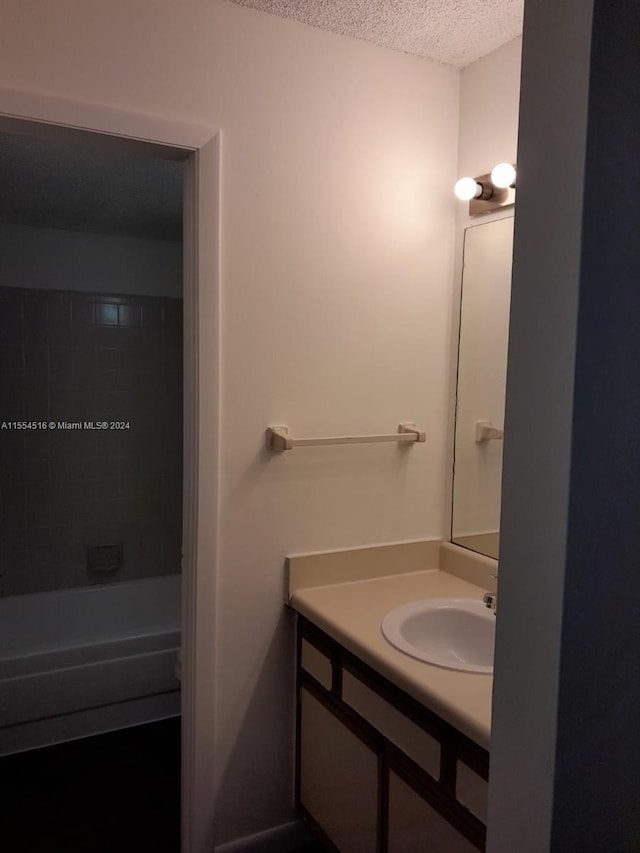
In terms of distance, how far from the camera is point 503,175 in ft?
6.62

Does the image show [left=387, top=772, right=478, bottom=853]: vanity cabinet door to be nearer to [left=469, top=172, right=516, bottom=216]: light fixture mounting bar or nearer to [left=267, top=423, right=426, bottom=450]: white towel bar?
[left=267, top=423, right=426, bottom=450]: white towel bar

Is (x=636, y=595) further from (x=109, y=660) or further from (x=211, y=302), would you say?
(x=109, y=660)

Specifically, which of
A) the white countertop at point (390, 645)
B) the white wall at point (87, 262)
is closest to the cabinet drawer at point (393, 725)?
the white countertop at point (390, 645)

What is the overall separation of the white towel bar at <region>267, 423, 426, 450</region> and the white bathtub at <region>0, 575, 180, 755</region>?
61.7 inches

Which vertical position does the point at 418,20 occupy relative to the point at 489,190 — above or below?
above

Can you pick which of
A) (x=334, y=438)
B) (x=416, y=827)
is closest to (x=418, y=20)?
(x=334, y=438)

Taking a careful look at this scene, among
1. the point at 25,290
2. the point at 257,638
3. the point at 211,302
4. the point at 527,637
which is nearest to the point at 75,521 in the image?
the point at 25,290

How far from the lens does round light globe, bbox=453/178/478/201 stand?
2.10 m

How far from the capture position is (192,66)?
1.81 meters

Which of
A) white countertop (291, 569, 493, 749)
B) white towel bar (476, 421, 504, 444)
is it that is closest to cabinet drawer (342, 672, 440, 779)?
white countertop (291, 569, 493, 749)

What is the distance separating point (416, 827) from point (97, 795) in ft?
4.80

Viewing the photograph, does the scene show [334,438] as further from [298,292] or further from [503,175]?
[503,175]

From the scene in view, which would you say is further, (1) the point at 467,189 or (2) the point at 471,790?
(1) the point at 467,189

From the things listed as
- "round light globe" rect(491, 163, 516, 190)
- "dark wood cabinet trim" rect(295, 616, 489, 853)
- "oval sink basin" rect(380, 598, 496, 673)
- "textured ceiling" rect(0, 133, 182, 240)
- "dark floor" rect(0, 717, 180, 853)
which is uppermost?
"textured ceiling" rect(0, 133, 182, 240)
